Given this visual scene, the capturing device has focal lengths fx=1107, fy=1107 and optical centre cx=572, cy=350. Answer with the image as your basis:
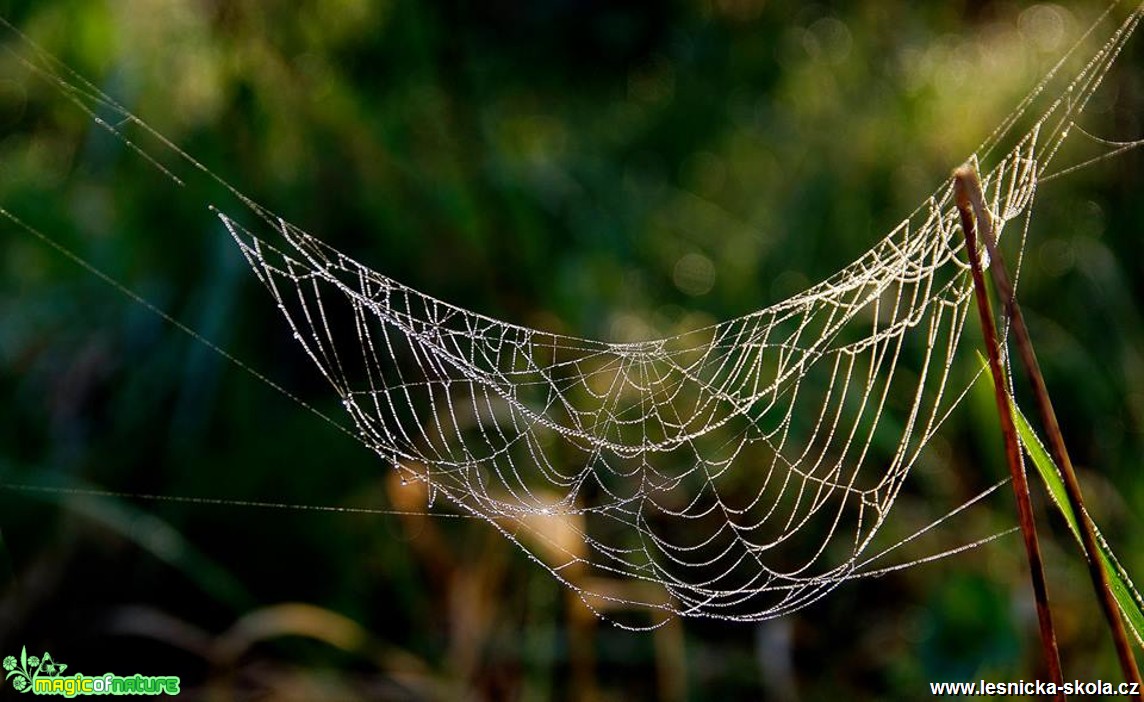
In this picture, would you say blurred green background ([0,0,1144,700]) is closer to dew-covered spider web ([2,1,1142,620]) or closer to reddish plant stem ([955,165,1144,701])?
dew-covered spider web ([2,1,1142,620])

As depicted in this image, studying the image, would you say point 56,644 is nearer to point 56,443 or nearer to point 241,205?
point 56,443

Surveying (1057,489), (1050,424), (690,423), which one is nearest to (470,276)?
(690,423)

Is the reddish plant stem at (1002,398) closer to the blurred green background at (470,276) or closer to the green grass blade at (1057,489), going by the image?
A: the green grass blade at (1057,489)

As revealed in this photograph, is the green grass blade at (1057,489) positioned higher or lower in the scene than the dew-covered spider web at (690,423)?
lower

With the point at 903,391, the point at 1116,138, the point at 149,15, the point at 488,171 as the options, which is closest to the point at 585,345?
the point at 488,171

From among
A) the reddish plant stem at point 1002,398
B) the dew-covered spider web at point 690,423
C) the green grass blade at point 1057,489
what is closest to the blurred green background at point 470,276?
the dew-covered spider web at point 690,423

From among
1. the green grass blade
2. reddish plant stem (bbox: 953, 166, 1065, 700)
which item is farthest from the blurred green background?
reddish plant stem (bbox: 953, 166, 1065, 700)
